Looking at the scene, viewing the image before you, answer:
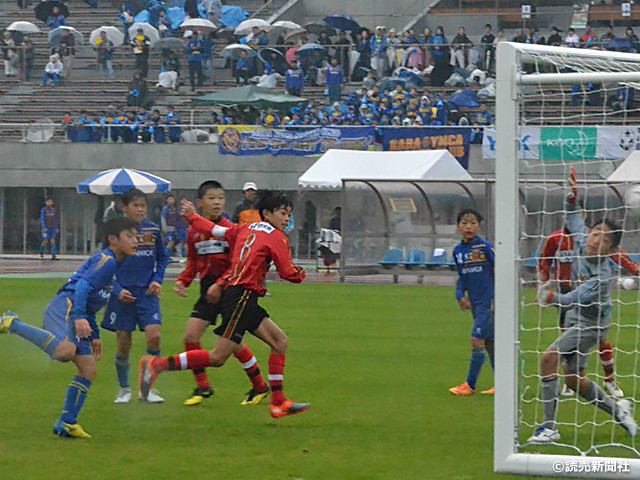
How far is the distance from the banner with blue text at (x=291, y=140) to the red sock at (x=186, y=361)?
25302 millimetres

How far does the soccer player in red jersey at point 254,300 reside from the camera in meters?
8.87

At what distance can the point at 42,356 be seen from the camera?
45.5 feet

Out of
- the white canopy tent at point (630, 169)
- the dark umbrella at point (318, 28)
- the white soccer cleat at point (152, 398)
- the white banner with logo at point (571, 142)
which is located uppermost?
the dark umbrella at point (318, 28)

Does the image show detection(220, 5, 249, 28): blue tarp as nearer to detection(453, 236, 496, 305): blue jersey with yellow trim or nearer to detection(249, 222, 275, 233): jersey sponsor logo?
detection(453, 236, 496, 305): blue jersey with yellow trim

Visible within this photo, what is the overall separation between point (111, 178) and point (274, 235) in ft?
78.1

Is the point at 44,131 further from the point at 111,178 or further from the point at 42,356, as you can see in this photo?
the point at 42,356

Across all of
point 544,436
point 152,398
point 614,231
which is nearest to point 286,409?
point 152,398

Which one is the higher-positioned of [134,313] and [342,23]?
[342,23]

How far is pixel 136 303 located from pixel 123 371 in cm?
60

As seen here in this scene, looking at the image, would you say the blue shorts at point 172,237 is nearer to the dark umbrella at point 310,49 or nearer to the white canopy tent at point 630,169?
the dark umbrella at point 310,49

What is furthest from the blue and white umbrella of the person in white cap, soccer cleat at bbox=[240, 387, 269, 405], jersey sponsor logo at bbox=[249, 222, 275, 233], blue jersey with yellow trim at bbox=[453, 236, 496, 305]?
jersey sponsor logo at bbox=[249, 222, 275, 233]

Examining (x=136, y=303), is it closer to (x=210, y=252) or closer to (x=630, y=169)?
(x=210, y=252)

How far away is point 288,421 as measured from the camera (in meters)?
9.12

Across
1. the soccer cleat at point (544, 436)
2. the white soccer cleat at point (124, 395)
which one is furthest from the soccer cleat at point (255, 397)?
the soccer cleat at point (544, 436)
